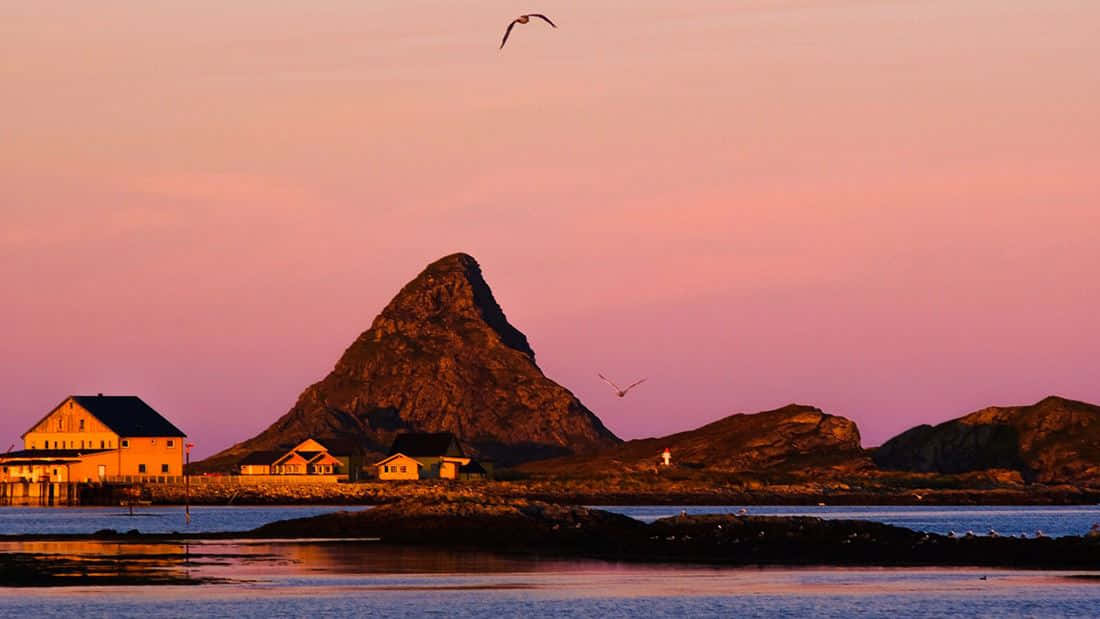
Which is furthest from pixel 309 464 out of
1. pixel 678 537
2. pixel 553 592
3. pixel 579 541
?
pixel 553 592

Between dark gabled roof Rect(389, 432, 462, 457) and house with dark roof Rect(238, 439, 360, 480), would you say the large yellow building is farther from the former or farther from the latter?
dark gabled roof Rect(389, 432, 462, 457)

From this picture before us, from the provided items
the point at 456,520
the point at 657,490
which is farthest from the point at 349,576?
the point at 657,490

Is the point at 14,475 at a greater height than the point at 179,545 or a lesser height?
greater

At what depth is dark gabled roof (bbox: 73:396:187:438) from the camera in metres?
185

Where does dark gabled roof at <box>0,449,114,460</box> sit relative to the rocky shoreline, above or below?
above

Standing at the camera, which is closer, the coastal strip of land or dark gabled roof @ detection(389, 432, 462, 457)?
the coastal strip of land

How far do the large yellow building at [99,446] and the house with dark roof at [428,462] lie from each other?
2041 centimetres

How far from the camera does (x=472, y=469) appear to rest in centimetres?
19775

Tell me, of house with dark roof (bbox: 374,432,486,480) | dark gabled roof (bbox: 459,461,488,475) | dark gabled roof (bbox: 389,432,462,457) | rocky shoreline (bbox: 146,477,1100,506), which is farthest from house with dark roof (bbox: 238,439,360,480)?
dark gabled roof (bbox: 459,461,488,475)

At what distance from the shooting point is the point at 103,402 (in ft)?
615

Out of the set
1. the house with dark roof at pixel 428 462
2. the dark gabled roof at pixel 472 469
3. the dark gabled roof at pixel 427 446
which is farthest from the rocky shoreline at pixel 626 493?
the dark gabled roof at pixel 427 446

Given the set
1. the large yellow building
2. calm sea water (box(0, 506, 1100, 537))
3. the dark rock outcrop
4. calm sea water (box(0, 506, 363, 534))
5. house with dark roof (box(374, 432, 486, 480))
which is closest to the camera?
the dark rock outcrop

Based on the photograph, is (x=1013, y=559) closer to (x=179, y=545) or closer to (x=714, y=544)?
(x=714, y=544)

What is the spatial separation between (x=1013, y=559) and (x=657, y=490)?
372 feet
